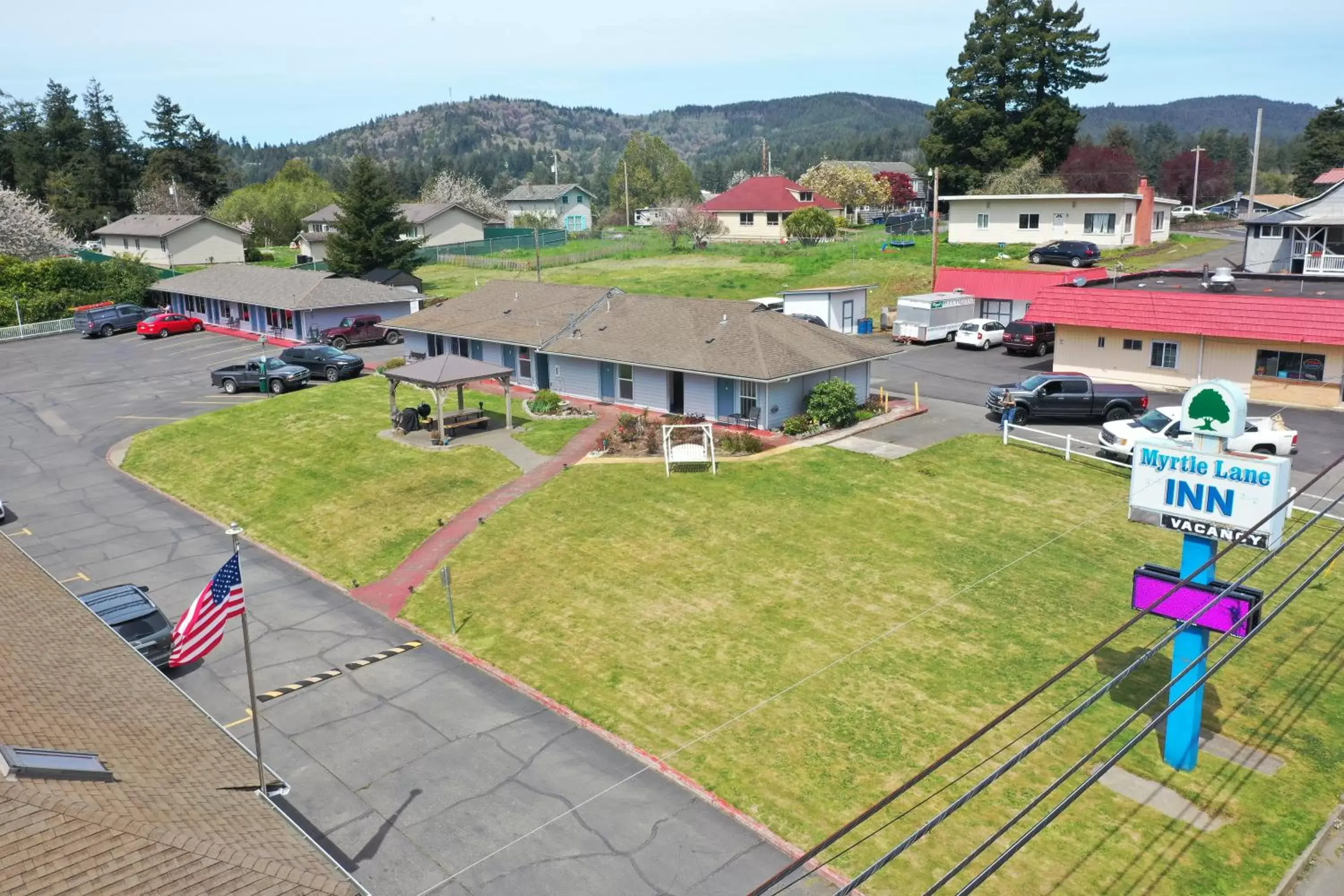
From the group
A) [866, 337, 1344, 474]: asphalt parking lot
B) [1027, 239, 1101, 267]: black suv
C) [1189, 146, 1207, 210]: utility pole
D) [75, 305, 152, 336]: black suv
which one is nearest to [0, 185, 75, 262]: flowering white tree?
[75, 305, 152, 336]: black suv

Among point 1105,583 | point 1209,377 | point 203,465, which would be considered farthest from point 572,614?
point 1209,377

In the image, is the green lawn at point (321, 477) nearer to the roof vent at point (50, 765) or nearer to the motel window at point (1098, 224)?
the roof vent at point (50, 765)

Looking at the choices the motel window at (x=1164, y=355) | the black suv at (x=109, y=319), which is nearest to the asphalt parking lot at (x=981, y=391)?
the motel window at (x=1164, y=355)

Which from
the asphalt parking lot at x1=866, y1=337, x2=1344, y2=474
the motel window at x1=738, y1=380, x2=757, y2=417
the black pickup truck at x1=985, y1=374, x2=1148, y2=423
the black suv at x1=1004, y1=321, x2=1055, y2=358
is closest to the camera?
the asphalt parking lot at x1=866, y1=337, x2=1344, y2=474

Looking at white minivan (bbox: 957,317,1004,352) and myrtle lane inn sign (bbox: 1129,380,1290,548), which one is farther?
white minivan (bbox: 957,317,1004,352)

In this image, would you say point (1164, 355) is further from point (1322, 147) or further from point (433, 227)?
point (1322, 147)

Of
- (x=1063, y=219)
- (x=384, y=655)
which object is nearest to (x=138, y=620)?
(x=384, y=655)

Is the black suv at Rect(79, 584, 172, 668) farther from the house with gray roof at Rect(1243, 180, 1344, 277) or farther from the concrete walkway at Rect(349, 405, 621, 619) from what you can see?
the house with gray roof at Rect(1243, 180, 1344, 277)
